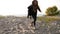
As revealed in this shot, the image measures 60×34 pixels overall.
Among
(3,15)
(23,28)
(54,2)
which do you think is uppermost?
(54,2)

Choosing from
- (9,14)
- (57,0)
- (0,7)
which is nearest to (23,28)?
(9,14)

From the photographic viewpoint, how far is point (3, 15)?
9.43ft

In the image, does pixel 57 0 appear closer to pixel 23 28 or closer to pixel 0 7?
pixel 23 28

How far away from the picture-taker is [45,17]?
9.51 ft

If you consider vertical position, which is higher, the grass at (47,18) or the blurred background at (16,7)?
the blurred background at (16,7)

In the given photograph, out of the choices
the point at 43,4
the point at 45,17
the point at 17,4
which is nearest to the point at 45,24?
the point at 45,17

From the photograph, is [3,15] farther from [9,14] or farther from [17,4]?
[17,4]

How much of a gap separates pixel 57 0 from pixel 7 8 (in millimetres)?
834

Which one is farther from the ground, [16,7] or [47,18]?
[16,7]

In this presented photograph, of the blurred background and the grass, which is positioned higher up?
the blurred background

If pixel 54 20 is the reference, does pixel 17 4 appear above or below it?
above

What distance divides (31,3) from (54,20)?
0.46m

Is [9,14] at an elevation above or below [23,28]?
above

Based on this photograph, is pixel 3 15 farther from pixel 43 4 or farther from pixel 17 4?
pixel 43 4
